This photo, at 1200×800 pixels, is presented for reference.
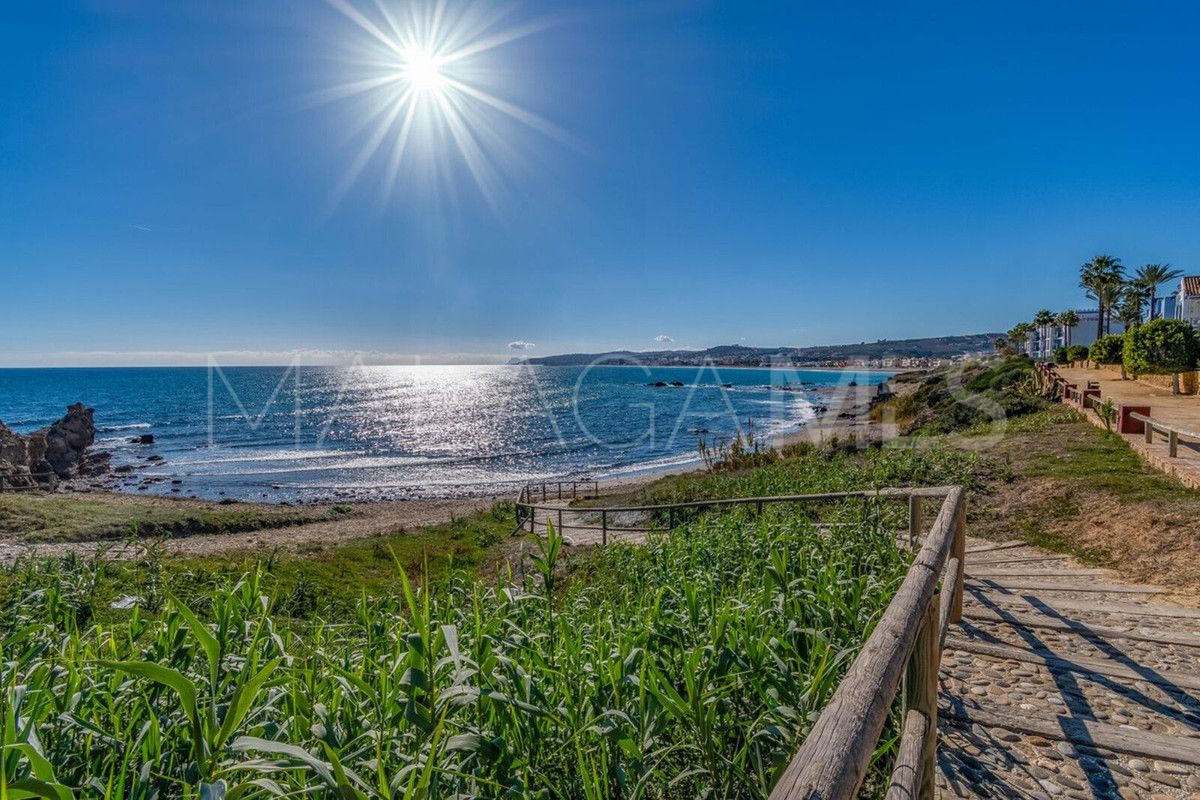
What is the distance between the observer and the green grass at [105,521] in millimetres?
15148

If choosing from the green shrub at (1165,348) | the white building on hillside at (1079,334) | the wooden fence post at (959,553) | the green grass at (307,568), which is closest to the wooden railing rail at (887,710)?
the wooden fence post at (959,553)

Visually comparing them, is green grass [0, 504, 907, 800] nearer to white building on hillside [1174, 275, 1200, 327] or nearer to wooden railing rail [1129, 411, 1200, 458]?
wooden railing rail [1129, 411, 1200, 458]

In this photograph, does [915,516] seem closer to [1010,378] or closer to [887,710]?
[887,710]

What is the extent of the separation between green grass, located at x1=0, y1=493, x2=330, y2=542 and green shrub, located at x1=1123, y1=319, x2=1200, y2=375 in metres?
32.3

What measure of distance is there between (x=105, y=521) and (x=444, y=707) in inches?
824

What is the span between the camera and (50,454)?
116 ft

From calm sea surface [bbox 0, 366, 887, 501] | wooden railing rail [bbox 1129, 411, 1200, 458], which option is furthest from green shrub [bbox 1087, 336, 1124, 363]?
wooden railing rail [bbox 1129, 411, 1200, 458]

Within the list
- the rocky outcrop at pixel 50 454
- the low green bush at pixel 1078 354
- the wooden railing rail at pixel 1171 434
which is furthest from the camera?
the low green bush at pixel 1078 354

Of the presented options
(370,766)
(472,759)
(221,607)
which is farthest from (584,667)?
(221,607)

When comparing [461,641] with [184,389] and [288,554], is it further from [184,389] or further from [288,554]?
[184,389]

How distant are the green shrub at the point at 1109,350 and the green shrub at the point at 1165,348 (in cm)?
1248

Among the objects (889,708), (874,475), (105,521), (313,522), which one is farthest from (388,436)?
(889,708)

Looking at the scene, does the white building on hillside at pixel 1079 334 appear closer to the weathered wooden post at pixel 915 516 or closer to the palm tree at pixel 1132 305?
the palm tree at pixel 1132 305

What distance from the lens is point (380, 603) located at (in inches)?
169
